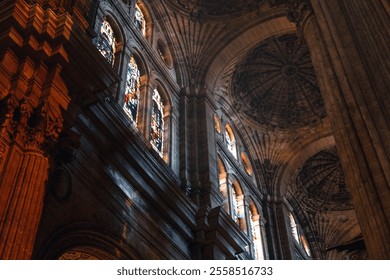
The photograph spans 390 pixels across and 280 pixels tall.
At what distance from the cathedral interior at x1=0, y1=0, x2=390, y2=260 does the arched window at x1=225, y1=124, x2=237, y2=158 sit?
0.09m

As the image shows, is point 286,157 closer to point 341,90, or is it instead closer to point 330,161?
point 330,161

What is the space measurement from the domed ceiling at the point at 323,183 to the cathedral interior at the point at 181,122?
5.56 feet

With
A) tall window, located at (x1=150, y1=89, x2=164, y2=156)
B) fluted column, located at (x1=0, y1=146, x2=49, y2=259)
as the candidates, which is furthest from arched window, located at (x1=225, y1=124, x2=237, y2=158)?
fluted column, located at (x1=0, y1=146, x2=49, y2=259)

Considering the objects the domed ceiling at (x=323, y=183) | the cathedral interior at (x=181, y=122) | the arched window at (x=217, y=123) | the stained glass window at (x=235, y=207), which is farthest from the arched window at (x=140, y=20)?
the domed ceiling at (x=323, y=183)

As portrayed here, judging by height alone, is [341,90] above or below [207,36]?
below

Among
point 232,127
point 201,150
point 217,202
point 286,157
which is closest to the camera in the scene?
point 217,202

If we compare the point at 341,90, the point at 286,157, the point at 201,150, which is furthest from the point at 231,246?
the point at 286,157

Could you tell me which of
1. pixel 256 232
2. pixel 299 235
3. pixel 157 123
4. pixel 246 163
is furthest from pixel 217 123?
pixel 299 235

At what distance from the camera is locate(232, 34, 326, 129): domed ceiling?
64.6 feet

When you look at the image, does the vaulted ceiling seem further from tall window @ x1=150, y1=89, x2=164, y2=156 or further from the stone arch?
the stone arch

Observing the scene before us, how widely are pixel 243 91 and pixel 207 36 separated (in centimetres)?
333

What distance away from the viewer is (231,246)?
40.8ft

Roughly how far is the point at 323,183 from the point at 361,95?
17888mm

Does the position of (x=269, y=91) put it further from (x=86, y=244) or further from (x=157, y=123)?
(x=86, y=244)
